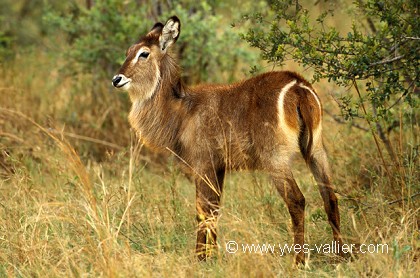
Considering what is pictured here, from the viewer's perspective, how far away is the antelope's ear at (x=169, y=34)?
18.6ft

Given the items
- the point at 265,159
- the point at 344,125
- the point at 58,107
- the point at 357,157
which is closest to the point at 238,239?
the point at 265,159

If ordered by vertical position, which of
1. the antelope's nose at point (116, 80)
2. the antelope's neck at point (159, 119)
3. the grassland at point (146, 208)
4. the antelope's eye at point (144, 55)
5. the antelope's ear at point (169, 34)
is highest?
the antelope's ear at point (169, 34)

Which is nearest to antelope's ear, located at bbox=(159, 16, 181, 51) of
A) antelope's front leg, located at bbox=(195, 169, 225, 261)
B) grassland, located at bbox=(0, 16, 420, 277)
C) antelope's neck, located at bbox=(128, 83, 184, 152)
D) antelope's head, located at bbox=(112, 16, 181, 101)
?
antelope's head, located at bbox=(112, 16, 181, 101)

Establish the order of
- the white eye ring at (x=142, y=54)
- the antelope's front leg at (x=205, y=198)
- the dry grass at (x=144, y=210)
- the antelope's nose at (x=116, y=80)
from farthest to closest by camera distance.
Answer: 1. the white eye ring at (x=142, y=54)
2. the antelope's nose at (x=116, y=80)
3. the antelope's front leg at (x=205, y=198)
4. the dry grass at (x=144, y=210)

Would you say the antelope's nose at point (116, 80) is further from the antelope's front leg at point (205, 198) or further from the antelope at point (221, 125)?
the antelope's front leg at point (205, 198)

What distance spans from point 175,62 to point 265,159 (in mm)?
1304

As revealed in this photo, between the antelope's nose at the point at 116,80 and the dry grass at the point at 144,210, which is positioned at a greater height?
the antelope's nose at the point at 116,80

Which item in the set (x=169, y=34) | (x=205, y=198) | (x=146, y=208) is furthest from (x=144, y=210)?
(x=169, y=34)

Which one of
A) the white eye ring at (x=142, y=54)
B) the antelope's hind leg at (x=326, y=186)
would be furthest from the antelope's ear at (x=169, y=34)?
the antelope's hind leg at (x=326, y=186)

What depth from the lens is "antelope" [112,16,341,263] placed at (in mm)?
4793

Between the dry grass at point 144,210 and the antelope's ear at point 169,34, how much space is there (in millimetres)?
931

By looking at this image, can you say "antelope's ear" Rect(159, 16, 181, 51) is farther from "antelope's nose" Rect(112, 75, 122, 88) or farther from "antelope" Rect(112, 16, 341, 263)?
"antelope's nose" Rect(112, 75, 122, 88)

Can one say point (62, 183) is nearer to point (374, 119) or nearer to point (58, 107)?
point (58, 107)

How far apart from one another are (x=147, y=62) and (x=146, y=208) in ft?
3.80
